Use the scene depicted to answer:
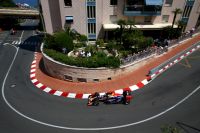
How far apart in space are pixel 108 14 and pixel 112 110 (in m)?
19.9

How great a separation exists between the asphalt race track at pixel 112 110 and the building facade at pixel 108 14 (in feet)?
42.1

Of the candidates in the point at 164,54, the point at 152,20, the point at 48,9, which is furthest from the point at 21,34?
the point at 164,54

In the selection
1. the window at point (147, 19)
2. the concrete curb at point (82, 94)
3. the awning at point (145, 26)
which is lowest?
the concrete curb at point (82, 94)

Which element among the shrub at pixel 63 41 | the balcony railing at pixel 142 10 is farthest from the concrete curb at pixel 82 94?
the balcony railing at pixel 142 10

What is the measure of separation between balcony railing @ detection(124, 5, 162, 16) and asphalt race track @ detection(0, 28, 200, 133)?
487 inches

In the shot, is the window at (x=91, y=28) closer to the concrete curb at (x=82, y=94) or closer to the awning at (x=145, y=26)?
the awning at (x=145, y=26)

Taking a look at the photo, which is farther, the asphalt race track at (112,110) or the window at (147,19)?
the window at (147,19)

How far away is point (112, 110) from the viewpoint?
1920 centimetres

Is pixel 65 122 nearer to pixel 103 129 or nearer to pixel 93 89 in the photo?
pixel 103 129

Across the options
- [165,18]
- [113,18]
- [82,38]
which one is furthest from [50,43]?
[165,18]

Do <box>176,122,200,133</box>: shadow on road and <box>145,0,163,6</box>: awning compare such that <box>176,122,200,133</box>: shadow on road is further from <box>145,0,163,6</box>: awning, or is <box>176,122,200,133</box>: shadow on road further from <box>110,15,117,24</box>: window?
<box>110,15,117,24</box>: window

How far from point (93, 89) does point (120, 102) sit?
4.44 meters

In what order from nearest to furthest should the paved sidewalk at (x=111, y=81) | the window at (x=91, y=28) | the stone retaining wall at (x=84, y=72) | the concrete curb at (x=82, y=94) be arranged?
the concrete curb at (x=82, y=94) → the paved sidewalk at (x=111, y=81) → the stone retaining wall at (x=84, y=72) → the window at (x=91, y=28)

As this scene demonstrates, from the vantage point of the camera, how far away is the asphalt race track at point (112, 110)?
57.0 feet
